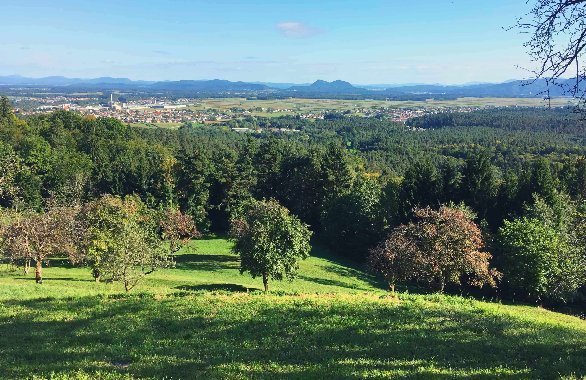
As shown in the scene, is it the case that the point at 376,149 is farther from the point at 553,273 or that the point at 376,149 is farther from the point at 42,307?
the point at 42,307

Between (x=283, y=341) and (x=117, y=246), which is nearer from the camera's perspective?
(x=283, y=341)

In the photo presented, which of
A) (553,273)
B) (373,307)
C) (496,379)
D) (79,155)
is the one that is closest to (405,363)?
(496,379)

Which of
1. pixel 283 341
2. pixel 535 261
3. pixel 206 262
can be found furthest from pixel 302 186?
pixel 283 341

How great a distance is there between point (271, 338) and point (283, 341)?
0.48 metres

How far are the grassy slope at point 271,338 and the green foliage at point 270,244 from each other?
1044 cm

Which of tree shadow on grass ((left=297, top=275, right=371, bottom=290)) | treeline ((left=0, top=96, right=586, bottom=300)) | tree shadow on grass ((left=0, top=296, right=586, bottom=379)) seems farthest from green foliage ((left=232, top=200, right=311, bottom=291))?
treeline ((left=0, top=96, right=586, bottom=300))

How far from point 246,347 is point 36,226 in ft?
82.9

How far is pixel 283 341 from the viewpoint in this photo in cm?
1302

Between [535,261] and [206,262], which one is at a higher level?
[535,261]

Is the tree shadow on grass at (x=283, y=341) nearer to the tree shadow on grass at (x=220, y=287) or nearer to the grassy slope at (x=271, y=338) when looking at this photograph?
the grassy slope at (x=271, y=338)

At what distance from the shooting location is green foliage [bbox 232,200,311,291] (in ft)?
103

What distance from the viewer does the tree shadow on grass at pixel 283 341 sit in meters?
10.5

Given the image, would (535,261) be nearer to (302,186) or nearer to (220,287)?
(220,287)

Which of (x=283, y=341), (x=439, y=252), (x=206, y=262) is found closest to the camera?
(x=283, y=341)
